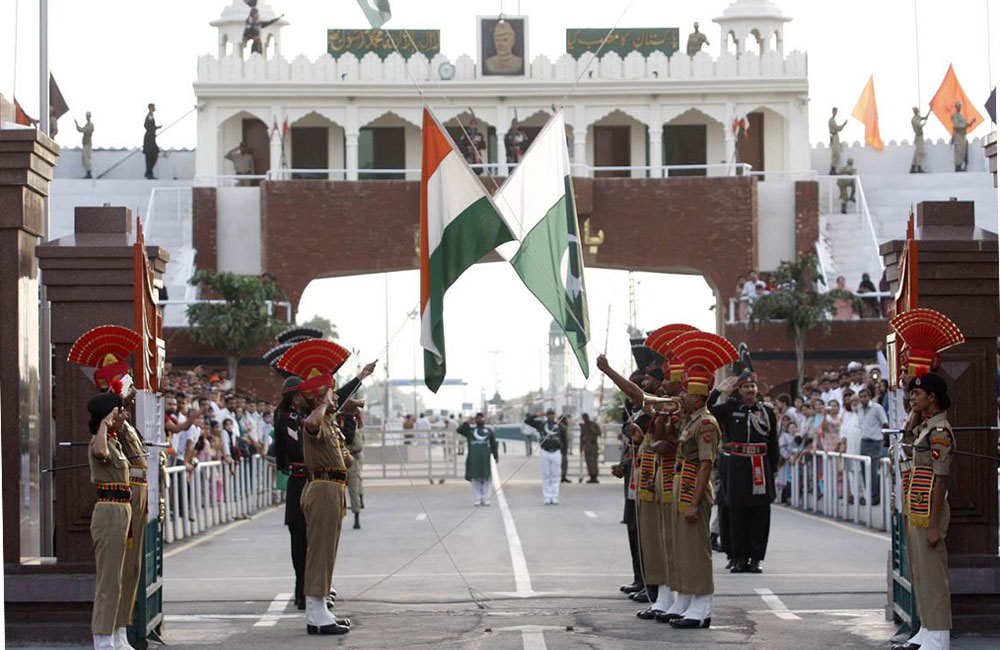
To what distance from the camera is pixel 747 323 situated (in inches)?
1825

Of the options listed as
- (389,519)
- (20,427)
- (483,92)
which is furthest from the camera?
(483,92)

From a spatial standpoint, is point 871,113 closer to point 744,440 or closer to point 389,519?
point 389,519

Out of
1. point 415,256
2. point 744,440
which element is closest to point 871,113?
point 415,256

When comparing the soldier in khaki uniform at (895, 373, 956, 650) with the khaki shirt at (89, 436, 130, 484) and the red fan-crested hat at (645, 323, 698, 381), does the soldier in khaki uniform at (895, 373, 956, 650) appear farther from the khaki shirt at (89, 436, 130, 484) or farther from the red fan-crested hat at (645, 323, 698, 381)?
the khaki shirt at (89, 436, 130, 484)

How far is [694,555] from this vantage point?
42.8 ft

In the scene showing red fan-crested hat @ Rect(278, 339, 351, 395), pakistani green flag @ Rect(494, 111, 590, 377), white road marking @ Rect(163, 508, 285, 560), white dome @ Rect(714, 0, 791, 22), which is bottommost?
white road marking @ Rect(163, 508, 285, 560)

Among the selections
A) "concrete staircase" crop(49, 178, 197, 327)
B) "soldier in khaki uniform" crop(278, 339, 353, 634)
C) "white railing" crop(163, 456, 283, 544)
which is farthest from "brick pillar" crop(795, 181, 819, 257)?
"soldier in khaki uniform" crop(278, 339, 353, 634)

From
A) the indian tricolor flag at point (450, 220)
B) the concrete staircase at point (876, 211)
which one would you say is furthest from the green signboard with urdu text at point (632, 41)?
the indian tricolor flag at point (450, 220)

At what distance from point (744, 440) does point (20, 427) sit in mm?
8142

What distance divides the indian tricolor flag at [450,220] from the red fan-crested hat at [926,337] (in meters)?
3.41

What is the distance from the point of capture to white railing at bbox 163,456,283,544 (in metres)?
23.6

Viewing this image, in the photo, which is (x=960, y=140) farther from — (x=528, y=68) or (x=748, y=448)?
(x=748, y=448)

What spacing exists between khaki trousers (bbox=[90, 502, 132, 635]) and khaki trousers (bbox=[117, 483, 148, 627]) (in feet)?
0.37

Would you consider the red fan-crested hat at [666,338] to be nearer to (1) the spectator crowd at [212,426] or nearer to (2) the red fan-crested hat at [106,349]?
(2) the red fan-crested hat at [106,349]
